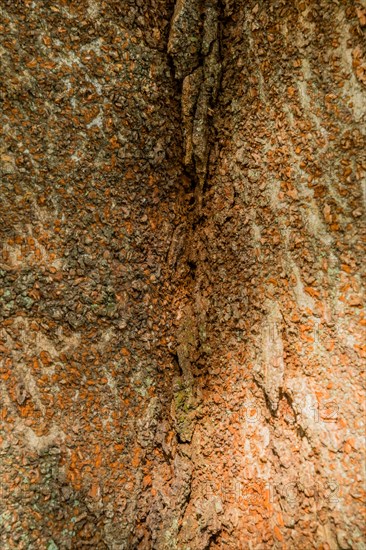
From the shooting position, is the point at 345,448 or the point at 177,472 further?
the point at 177,472

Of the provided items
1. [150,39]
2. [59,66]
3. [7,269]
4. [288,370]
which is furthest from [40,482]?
[150,39]

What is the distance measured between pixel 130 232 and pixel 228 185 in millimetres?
257

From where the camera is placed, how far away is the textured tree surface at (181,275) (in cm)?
103

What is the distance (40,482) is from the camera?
3.53 feet

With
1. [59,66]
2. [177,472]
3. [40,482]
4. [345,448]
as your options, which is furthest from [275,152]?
[40,482]

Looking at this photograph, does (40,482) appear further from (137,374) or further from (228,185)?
(228,185)

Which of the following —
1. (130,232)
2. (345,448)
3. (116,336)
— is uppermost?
(130,232)

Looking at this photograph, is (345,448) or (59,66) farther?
(59,66)

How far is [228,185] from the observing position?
1.18 meters

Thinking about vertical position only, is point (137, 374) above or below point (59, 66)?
below

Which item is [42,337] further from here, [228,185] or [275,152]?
[275,152]

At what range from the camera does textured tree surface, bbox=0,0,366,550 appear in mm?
1031

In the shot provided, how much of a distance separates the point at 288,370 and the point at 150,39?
821 mm

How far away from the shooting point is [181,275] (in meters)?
1.25
